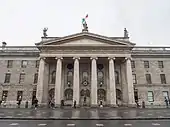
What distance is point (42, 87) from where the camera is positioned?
1298 inches

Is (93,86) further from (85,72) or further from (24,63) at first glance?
(24,63)

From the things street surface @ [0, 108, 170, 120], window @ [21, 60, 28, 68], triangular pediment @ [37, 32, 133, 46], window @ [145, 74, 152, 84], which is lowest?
street surface @ [0, 108, 170, 120]

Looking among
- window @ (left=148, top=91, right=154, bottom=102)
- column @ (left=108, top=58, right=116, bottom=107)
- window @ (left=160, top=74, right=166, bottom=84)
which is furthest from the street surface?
window @ (left=160, top=74, right=166, bottom=84)

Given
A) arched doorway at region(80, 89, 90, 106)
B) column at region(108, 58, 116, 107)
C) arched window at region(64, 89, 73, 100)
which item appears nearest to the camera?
column at region(108, 58, 116, 107)

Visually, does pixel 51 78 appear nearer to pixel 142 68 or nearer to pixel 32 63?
pixel 32 63

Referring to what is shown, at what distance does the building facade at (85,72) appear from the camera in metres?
Result: 33.5

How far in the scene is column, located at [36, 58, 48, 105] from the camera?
3230 centimetres

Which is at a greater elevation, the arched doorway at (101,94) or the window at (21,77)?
the window at (21,77)

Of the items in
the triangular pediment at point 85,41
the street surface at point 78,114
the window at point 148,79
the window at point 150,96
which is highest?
the triangular pediment at point 85,41

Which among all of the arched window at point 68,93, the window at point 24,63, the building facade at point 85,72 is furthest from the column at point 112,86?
the window at point 24,63

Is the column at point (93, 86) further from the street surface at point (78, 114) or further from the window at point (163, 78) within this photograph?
the window at point (163, 78)

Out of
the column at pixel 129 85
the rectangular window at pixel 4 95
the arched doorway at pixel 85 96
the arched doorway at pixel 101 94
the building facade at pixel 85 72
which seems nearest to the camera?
the column at pixel 129 85

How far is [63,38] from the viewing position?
35.0 metres

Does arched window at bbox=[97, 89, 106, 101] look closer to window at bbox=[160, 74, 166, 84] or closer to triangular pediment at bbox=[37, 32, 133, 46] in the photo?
triangular pediment at bbox=[37, 32, 133, 46]
